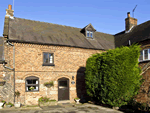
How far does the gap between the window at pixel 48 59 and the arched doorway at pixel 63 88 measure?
2.20 m

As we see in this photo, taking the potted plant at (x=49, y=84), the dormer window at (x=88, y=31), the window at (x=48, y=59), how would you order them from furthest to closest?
the dormer window at (x=88, y=31) < the window at (x=48, y=59) < the potted plant at (x=49, y=84)

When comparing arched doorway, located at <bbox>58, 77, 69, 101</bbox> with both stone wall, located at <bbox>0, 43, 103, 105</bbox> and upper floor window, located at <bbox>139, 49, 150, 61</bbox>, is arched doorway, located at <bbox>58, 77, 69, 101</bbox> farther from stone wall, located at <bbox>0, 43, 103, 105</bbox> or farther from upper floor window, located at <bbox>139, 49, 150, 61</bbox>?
upper floor window, located at <bbox>139, 49, 150, 61</bbox>

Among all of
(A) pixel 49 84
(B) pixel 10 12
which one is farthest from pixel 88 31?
(B) pixel 10 12

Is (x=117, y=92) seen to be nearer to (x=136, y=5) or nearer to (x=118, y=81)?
(x=118, y=81)

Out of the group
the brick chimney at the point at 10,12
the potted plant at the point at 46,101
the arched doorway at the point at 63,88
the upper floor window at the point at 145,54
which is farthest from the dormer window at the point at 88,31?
the potted plant at the point at 46,101

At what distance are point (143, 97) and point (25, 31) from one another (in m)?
13.4

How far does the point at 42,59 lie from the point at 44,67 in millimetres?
878

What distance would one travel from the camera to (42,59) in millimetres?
15742

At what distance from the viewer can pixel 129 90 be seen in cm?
1159

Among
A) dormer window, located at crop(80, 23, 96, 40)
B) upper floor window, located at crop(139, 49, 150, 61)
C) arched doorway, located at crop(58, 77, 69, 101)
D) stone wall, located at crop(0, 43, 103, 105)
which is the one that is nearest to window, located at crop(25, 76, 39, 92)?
stone wall, located at crop(0, 43, 103, 105)

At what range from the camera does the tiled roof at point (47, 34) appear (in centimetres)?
1572

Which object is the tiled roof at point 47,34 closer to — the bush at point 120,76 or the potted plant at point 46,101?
the potted plant at point 46,101

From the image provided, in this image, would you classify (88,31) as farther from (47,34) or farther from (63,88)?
(63,88)

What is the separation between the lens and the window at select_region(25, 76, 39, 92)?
48.8 ft
